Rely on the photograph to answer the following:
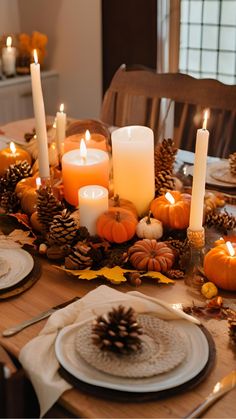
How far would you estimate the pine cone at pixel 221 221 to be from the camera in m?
1.20

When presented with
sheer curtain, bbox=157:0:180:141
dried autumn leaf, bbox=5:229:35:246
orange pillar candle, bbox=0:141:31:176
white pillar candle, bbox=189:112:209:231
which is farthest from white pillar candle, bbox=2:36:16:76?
white pillar candle, bbox=189:112:209:231

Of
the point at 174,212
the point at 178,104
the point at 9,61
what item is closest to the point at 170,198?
the point at 174,212

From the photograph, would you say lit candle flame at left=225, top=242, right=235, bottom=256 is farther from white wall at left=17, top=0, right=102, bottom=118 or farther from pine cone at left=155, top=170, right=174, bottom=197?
white wall at left=17, top=0, right=102, bottom=118

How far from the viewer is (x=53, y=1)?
10.3 ft

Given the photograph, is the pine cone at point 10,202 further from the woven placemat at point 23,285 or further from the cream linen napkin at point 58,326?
the cream linen napkin at point 58,326

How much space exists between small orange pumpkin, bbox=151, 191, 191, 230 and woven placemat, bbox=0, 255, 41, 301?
269 mm

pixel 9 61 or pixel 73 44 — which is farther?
pixel 73 44

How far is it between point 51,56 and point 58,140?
1.97 meters

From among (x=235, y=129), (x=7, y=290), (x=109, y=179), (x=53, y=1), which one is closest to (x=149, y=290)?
(x=7, y=290)

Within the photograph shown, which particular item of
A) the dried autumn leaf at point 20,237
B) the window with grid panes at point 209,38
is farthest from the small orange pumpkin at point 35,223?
the window with grid panes at point 209,38

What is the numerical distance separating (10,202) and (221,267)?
53 centimetres

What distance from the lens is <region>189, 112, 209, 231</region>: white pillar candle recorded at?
99cm

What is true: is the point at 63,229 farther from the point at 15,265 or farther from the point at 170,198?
the point at 170,198

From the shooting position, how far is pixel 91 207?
1131 millimetres
